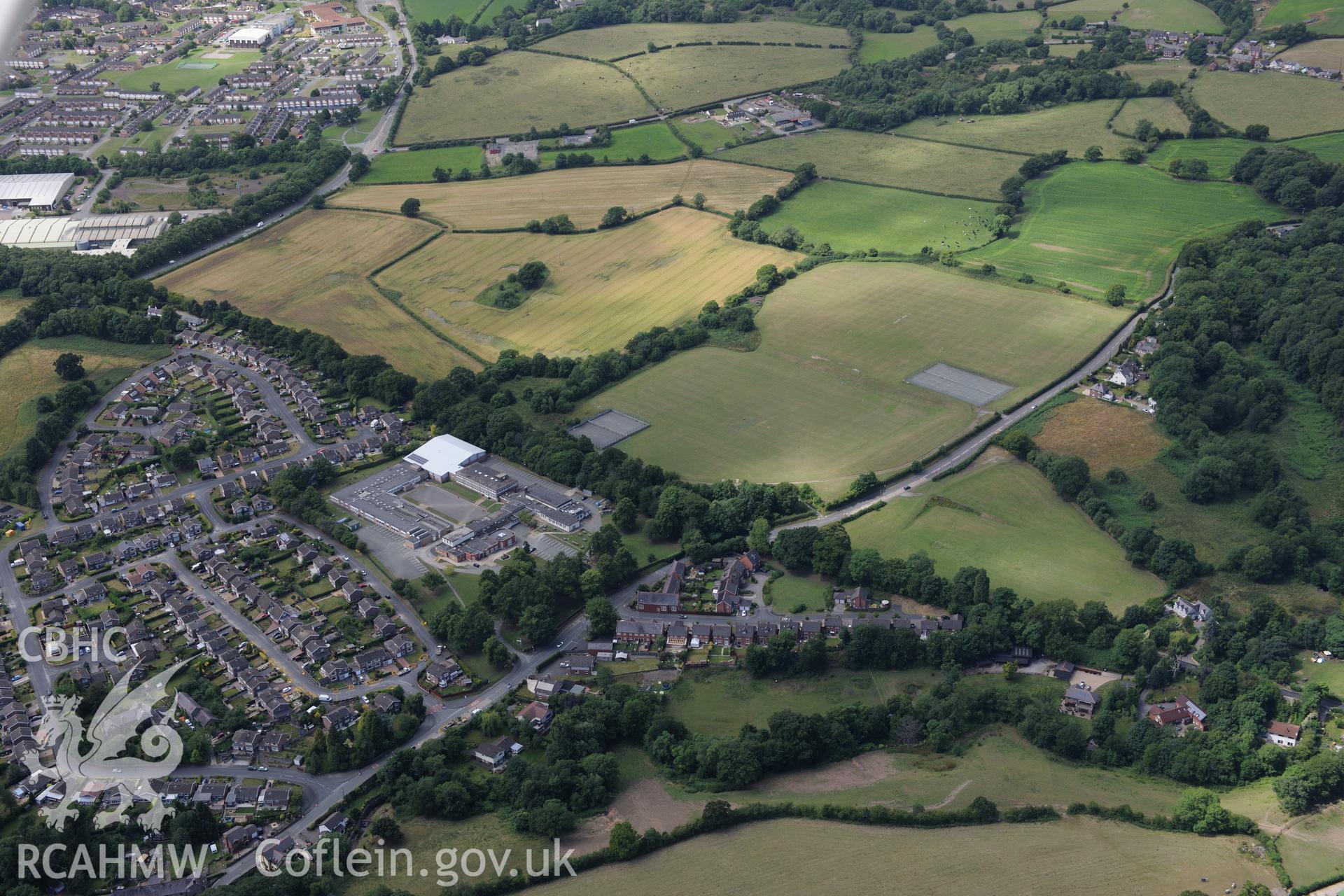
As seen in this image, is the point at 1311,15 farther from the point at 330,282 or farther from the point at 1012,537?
the point at 330,282

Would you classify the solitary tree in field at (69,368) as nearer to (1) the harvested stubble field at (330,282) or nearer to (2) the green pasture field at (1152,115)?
(1) the harvested stubble field at (330,282)

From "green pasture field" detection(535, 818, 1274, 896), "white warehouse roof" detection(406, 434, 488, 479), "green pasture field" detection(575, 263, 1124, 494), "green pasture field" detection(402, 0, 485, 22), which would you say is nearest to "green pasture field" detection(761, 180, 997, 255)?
"green pasture field" detection(575, 263, 1124, 494)

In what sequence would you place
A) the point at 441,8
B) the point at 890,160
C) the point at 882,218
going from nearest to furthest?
1. the point at 882,218
2. the point at 890,160
3. the point at 441,8

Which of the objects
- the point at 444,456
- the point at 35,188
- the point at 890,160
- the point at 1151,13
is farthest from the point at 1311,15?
the point at 35,188

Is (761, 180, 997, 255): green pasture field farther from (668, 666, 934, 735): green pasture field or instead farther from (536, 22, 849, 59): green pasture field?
(668, 666, 934, 735): green pasture field

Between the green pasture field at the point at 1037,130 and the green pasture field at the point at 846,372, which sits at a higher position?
the green pasture field at the point at 1037,130

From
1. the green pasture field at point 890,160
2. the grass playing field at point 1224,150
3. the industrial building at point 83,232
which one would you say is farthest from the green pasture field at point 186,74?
the grass playing field at point 1224,150
